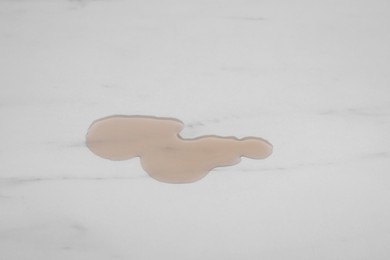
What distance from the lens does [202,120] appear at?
0.54 meters

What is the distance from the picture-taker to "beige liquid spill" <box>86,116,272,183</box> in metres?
0.52

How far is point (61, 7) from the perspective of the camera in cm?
59

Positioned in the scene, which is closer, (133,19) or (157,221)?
(157,221)

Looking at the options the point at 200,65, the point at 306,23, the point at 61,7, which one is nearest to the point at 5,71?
the point at 61,7

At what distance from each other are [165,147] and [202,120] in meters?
0.06

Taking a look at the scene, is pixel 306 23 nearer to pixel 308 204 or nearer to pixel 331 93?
pixel 331 93

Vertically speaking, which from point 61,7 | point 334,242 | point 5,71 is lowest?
point 334,242

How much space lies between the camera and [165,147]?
1.73ft

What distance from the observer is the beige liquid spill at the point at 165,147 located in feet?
1.69

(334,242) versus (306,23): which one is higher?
(306,23)

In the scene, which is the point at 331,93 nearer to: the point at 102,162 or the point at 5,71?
the point at 102,162

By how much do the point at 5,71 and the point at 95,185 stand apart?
19cm

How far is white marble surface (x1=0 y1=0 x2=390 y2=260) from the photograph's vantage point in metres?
0.49

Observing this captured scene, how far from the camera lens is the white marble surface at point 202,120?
19.2 inches
